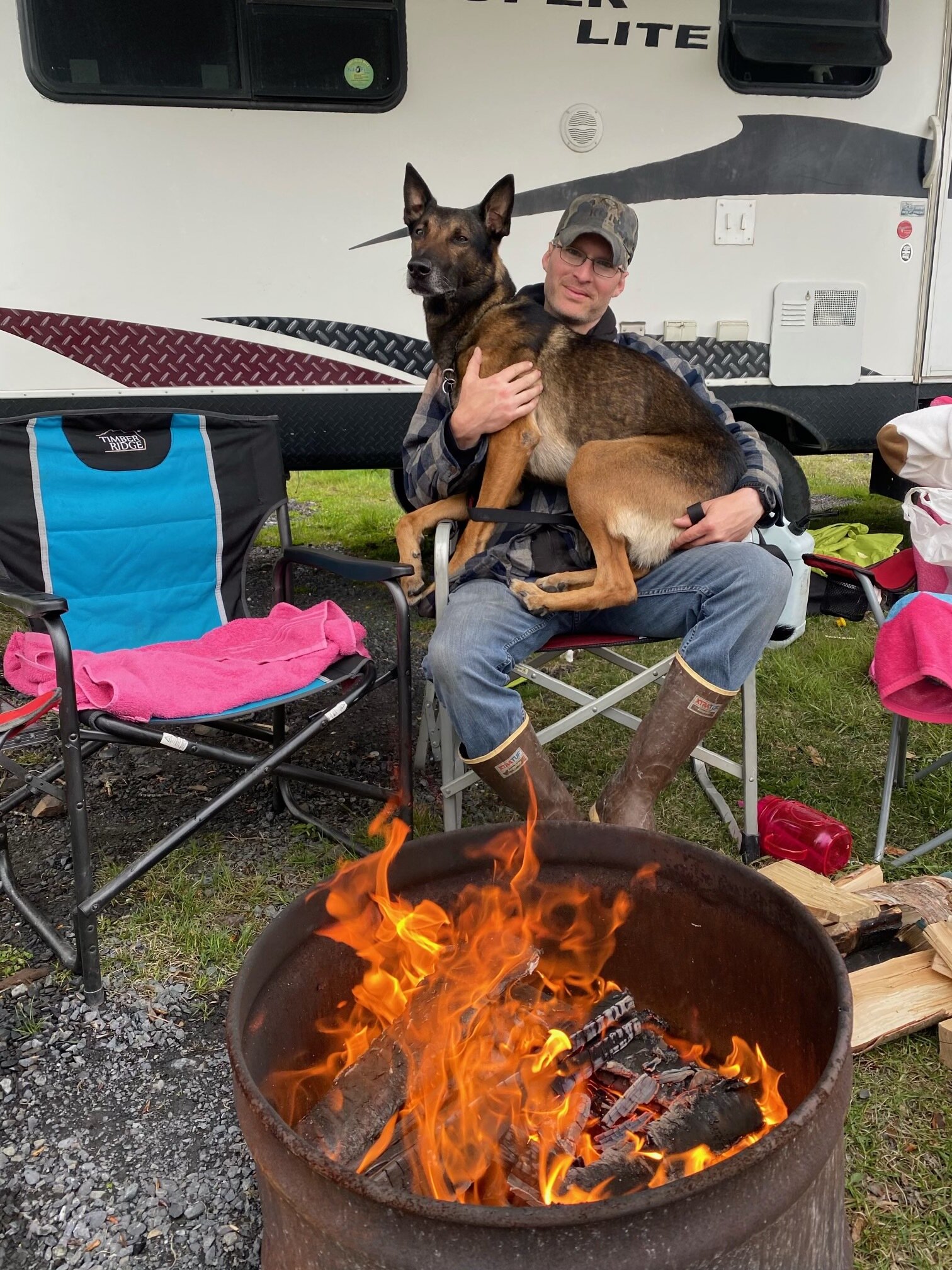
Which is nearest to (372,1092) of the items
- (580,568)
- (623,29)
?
(580,568)

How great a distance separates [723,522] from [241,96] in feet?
9.71

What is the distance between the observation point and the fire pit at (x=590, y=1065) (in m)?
0.92

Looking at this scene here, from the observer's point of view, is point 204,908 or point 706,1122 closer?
point 706,1122

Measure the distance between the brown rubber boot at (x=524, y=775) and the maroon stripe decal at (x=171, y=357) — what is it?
2.65 m

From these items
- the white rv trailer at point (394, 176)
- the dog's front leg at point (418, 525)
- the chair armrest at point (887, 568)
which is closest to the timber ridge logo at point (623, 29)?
the white rv trailer at point (394, 176)

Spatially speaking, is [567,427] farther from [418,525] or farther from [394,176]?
[394,176]

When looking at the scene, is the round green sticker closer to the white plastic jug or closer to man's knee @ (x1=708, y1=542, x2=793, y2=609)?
the white plastic jug

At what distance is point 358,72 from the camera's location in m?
3.98

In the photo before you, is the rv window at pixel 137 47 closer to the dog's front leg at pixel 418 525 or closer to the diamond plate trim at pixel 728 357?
the diamond plate trim at pixel 728 357

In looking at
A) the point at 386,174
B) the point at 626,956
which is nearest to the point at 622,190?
the point at 386,174

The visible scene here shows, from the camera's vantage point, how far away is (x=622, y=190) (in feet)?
13.8

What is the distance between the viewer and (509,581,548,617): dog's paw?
7.73ft

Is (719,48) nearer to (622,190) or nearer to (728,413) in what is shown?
(622,190)

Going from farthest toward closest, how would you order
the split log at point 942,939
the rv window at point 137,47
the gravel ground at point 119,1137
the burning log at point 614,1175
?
the rv window at point 137,47, the split log at point 942,939, the gravel ground at point 119,1137, the burning log at point 614,1175
